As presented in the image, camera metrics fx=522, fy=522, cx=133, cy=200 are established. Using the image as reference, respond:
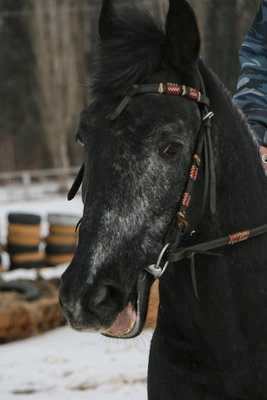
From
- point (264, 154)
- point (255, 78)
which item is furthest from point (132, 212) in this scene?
point (255, 78)

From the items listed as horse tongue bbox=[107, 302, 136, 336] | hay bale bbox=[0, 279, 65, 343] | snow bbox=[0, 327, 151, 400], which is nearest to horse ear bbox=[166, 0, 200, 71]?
horse tongue bbox=[107, 302, 136, 336]

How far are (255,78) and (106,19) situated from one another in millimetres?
777

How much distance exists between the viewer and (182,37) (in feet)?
5.57

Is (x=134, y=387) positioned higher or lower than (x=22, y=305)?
higher

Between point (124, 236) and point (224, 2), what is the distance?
1371 cm

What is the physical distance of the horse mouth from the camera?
5.04ft

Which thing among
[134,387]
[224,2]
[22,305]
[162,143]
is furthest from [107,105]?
[224,2]

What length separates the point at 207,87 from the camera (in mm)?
1828

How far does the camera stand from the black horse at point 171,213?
60.1 inches

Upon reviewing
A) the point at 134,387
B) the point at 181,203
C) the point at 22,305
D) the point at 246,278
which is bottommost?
the point at 22,305

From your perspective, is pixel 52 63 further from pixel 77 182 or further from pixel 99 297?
pixel 99 297

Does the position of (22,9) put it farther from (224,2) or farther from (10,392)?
(10,392)

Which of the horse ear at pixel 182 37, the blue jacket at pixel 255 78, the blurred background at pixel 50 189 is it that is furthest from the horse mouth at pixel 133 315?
the blue jacket at pixel 255 78

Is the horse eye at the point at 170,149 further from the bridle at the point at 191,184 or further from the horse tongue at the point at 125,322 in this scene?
the horse tongue at the point at 125,322
